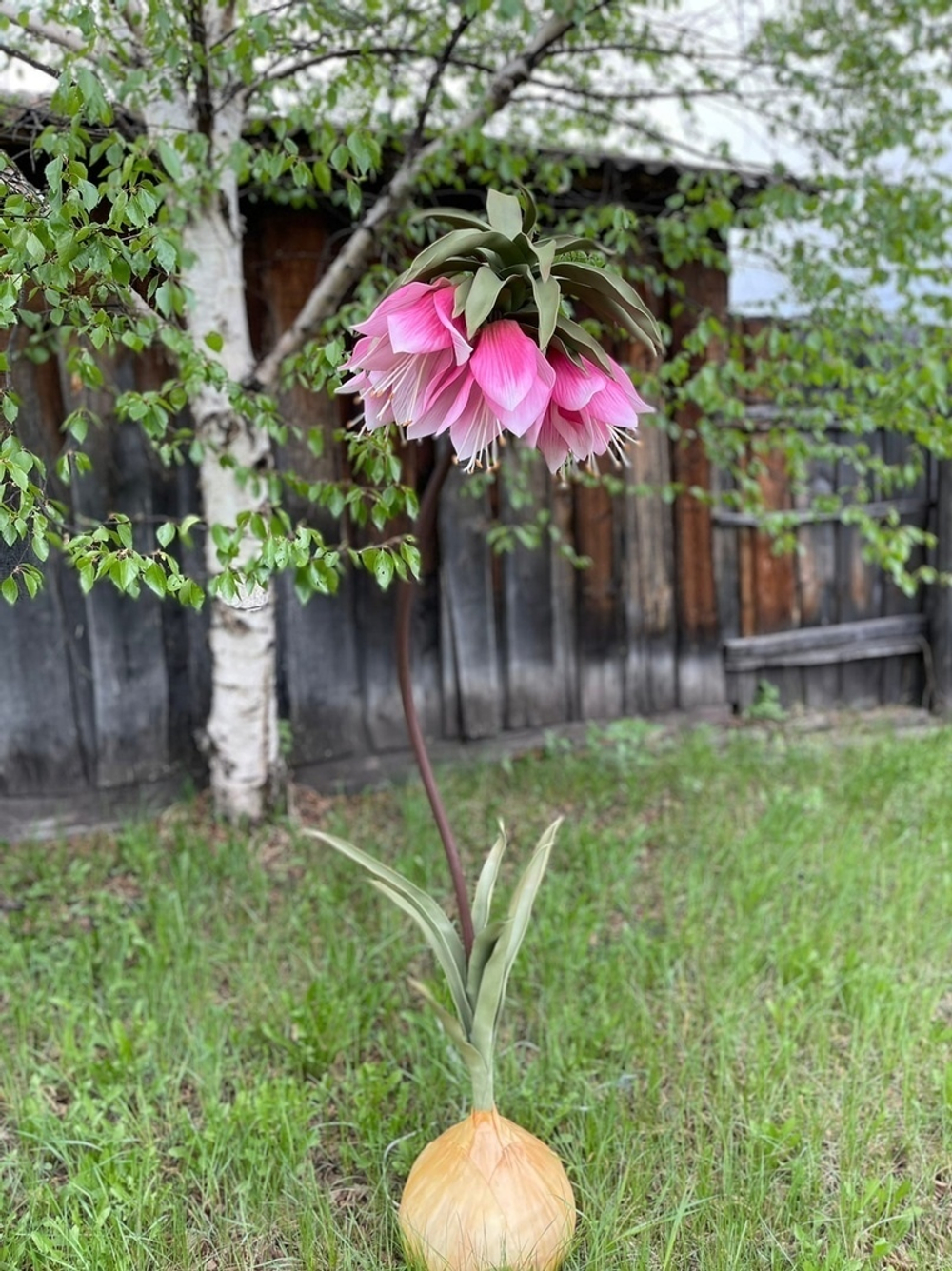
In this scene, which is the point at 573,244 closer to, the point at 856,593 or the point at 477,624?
the point at 477,624

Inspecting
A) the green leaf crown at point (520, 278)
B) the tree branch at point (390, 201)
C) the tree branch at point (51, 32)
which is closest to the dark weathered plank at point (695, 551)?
the tree branch at point (390, 201)

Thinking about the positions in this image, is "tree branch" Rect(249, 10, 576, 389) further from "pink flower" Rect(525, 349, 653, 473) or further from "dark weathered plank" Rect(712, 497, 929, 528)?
"dark weathered plank" Rect(712, 497, 929, 528)

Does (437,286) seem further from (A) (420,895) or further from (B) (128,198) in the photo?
(A) (420,895)

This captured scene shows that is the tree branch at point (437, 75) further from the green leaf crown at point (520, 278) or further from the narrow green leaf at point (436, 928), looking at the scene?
the narrow green leaf at point (436, 928)

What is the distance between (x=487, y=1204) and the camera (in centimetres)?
134

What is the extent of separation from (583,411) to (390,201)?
148 cm

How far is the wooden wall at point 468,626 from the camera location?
3.00m

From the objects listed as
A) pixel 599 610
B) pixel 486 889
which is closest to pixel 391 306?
pixel 486 889

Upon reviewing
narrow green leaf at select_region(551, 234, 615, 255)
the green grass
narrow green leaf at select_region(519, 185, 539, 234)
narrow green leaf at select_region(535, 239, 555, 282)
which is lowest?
the green grass

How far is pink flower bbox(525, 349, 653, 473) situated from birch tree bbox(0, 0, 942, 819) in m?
0.31

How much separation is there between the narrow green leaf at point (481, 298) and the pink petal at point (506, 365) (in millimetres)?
25

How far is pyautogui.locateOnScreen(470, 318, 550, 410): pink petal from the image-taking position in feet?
3.42

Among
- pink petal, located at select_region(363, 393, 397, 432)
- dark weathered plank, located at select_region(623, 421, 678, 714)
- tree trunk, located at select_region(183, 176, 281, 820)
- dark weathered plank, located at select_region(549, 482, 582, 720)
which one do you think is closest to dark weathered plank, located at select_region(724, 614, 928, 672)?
dark weathered plank, located at select_region(623, 421, 678, 714)

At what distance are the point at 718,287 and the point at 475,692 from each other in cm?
195
